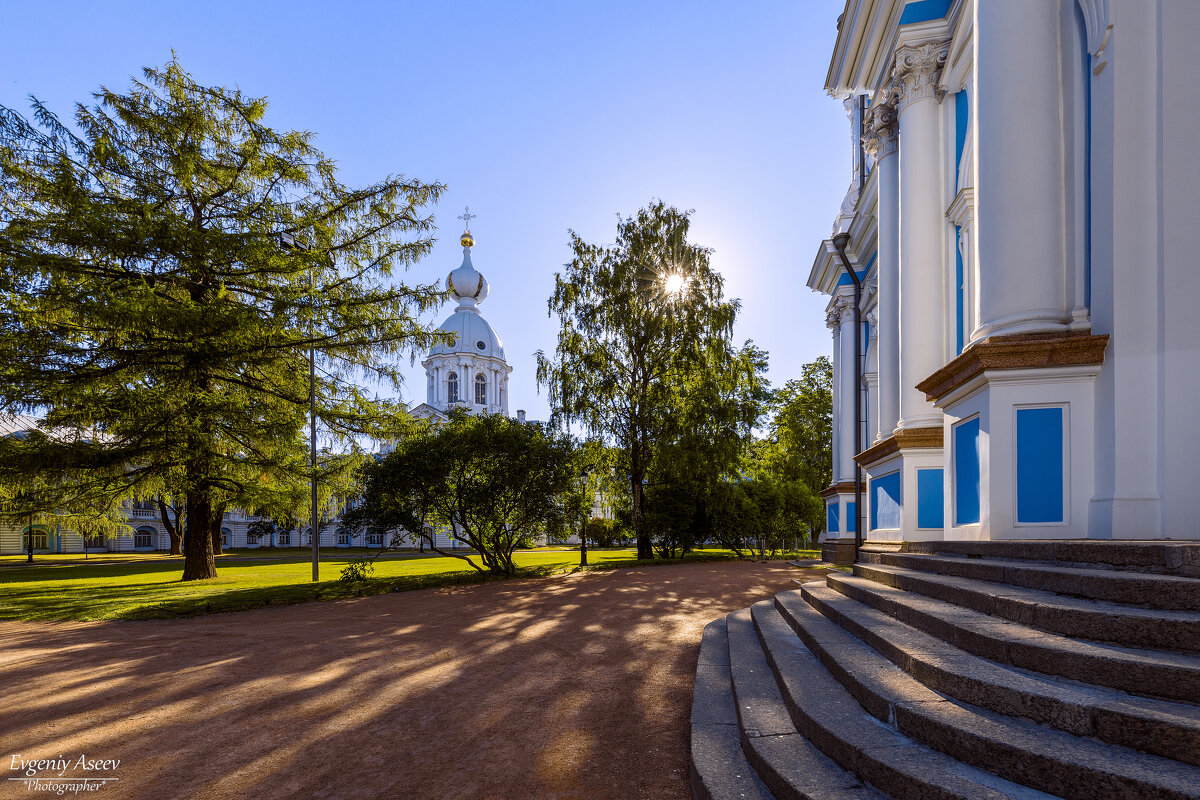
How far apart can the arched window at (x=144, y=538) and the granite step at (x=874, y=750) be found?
6534 centimetres

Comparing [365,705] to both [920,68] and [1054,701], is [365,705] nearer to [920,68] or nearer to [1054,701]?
[1054,701]

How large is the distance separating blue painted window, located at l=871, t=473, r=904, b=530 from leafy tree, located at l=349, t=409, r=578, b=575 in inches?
340

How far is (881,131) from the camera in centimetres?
973

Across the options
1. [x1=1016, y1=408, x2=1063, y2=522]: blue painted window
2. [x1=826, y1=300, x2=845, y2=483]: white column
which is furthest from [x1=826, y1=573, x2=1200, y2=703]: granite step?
[x1=826, y1=300, x2=845, y2=483]: white column

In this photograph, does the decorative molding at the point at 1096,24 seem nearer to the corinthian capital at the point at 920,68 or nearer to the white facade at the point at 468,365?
the corinthian capital at the point at 920,68

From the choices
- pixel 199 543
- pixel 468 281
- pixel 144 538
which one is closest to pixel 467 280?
pixel 468 281

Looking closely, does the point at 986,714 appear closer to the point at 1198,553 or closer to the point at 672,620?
the point at 1198,553

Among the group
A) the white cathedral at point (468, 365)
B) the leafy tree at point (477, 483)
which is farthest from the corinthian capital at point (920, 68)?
the white cathedral at point (468, 365)

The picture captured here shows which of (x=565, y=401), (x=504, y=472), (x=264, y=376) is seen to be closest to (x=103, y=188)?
(x=264, y=376)

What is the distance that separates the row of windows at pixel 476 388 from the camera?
66.0m

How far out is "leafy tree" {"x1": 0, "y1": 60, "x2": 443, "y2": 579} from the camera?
1293cm

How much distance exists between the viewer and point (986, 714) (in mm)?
2682

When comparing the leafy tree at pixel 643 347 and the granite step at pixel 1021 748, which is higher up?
the leafy tree at pixel 643 347

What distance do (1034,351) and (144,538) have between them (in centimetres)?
6735
